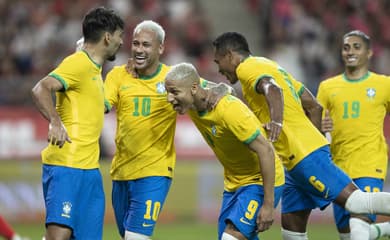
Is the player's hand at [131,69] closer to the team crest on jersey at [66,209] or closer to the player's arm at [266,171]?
the team crest on jersey at [66,209]

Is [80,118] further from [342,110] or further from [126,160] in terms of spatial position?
[342,110]

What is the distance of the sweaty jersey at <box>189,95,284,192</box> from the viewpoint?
25.1 ft

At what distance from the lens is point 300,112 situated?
8.78 m

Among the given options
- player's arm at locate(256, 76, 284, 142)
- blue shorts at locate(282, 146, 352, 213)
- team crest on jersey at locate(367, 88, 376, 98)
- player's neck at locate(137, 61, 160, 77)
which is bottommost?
blue shorts at locate(282, 146, 352, 213)

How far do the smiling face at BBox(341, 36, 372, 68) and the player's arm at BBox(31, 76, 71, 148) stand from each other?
11.8ft

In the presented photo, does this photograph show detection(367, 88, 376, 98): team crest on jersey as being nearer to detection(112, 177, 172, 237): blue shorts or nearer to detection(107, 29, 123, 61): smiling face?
detection(112, 177, 172, 237): blue shorts

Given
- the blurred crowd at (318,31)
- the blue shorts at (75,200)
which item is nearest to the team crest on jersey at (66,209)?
the blue shorts at (75,200)

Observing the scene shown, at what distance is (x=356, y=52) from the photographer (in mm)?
9891

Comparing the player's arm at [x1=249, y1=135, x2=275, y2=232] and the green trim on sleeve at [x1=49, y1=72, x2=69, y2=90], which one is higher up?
the green trim on sleeve at [x1=49, y1=72, x2=69, y2=90]

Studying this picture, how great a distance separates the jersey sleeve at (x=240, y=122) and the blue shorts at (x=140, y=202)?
1.46m

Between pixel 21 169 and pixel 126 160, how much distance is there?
251 inches

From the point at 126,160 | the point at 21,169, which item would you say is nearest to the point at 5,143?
the point at 21,169

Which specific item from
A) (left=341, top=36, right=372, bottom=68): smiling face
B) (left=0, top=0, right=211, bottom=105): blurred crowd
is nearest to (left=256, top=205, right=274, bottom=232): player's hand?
(left=341, top=36, right=372, bottom=68): smiling face

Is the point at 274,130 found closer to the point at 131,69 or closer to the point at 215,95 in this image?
the point at 215,95
